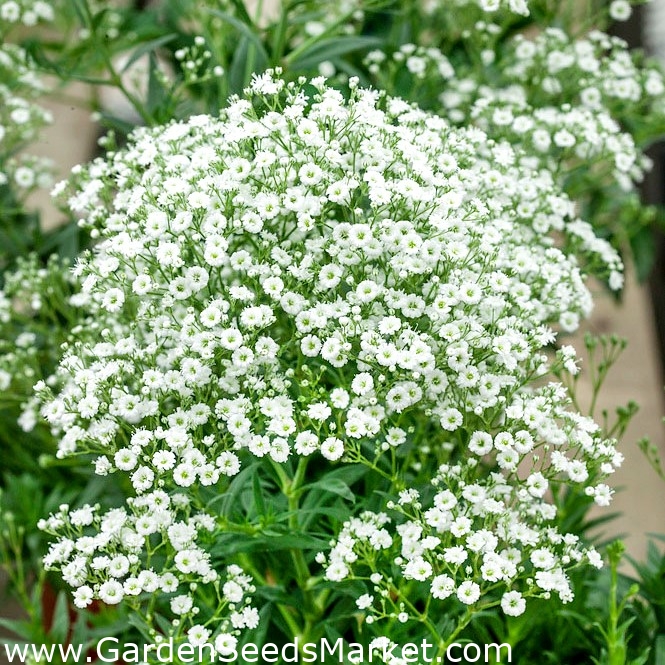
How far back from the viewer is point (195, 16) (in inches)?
52.1

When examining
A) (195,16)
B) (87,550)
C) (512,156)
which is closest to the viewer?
(87,550)

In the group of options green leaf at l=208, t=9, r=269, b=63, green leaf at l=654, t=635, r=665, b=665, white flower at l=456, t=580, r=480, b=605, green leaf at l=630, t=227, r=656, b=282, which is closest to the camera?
white flower at l=456, t=580, r=480, b=605

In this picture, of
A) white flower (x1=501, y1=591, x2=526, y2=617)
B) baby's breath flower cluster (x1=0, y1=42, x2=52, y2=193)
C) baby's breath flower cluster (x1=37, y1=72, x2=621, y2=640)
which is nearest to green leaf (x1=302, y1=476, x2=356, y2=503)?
baby's breath flower cluster (x1=37, y1=72, x2=621, y2=640)

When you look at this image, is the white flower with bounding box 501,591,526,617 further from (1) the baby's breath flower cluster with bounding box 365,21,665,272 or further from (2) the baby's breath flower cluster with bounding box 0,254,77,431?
(2) the baby's breath flower cluster with bounding box 0,254,77,431

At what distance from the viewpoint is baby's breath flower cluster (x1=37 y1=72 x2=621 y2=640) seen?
72 centimetres

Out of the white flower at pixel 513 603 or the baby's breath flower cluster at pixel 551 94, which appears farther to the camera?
the baby's breath flower cluster at pixel 551 94

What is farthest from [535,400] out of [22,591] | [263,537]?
[22,591]

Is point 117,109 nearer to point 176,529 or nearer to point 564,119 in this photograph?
point 564,119

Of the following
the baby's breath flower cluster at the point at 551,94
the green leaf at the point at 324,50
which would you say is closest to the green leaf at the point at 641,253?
the baby's breath flower cluster at the point at 551,94

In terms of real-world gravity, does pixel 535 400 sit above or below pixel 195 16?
below

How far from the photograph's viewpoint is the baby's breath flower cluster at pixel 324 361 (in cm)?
72

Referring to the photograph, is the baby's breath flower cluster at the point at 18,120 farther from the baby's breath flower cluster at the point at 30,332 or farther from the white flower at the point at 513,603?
the white flower at the point at 513,603

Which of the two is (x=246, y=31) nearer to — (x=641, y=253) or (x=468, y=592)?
(x=468, y=592)

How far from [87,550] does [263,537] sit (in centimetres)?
14
